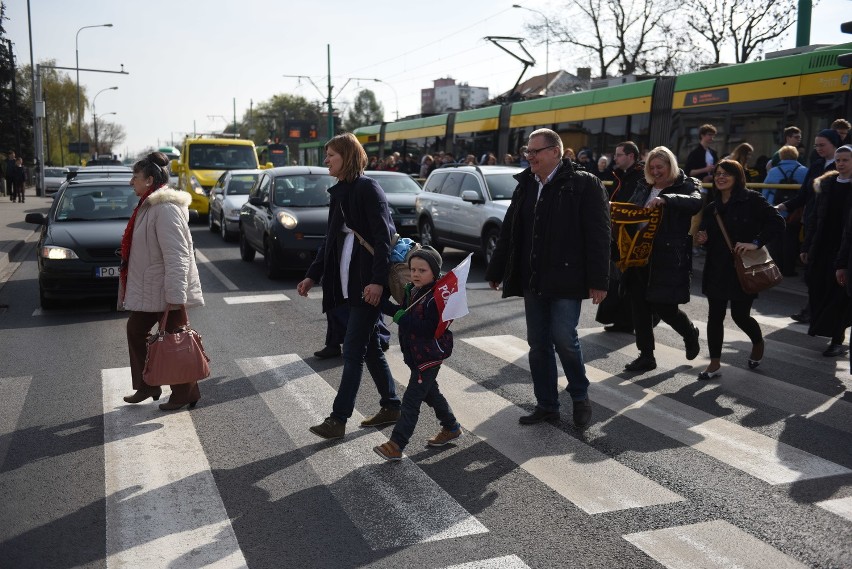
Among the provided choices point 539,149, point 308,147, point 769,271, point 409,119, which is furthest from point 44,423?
point 308,147

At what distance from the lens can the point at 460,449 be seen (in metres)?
5.04

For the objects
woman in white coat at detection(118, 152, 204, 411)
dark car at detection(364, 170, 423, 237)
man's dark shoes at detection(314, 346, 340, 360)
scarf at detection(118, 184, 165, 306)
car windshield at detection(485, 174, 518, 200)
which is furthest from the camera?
dark car at detection(364, 170, 423, 237)

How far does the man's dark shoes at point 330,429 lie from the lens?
5168mm

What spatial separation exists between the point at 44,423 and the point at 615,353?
465 centimetres

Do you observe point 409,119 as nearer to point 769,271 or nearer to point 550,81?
point 769,271

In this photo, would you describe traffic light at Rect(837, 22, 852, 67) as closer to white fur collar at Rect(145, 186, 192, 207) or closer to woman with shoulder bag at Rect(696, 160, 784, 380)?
woman with shoulder bag at Rect(696, 160, 784, 380)

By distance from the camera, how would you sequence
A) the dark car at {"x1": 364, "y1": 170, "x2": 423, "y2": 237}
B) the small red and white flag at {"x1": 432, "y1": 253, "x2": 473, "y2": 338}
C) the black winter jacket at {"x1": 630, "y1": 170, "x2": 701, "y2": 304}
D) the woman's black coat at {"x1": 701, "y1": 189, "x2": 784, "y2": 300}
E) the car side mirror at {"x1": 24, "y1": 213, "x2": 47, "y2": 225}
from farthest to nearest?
the dark car at {"x1": 364, "y1": 170, "x2": 423, "y2": 237} → the car side mirror at {"x1": 24, "y1": 213, "x2": 47, "y2": 225} → the woman's black coat at {"x1": 701, "y1": 189, "x2": 784, "y2": 300} → the black winter jacket at {"x1": 630, "y1": 170, "x2": 701, "y2": 304} → the small red and white flag at {"x1": 432, "y1": 253, "x2": 473, "y2": 338}

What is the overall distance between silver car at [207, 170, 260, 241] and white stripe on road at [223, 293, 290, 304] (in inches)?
262

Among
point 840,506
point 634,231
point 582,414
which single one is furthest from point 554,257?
point 840,506

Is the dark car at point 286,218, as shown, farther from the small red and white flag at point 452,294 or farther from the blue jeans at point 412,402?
the small red and white flag at point 452,294

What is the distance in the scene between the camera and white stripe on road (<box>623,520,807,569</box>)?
3529 millimetres

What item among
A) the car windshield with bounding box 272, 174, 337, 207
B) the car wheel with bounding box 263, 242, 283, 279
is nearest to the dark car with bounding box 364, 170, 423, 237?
the car windshield with bounding box 272, 174, 337, 207

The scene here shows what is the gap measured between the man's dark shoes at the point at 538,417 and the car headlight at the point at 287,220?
7346 mm

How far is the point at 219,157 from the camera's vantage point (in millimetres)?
24531
